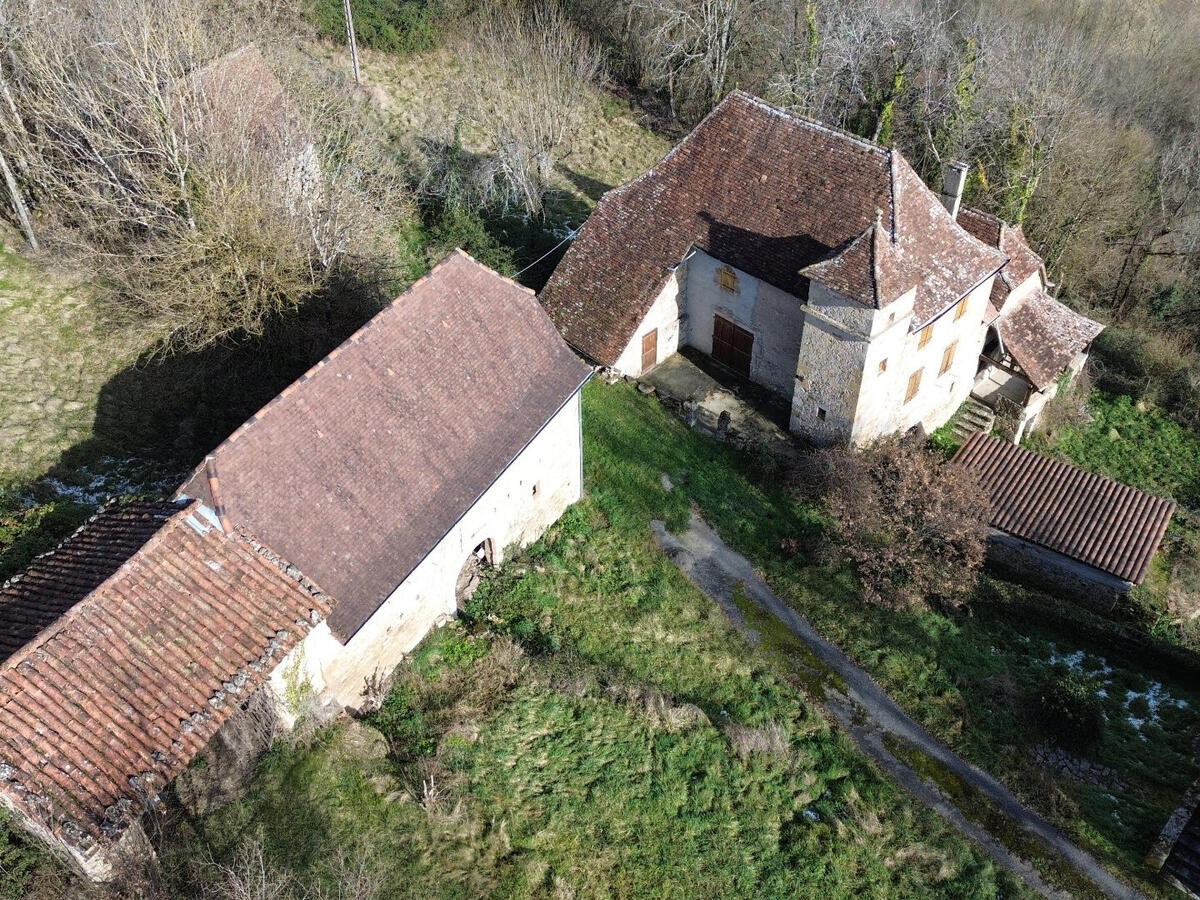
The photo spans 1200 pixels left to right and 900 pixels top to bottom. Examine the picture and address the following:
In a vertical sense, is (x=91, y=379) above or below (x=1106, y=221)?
above

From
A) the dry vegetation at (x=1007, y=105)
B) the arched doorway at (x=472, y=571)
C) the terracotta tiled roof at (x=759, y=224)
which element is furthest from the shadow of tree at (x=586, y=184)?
the arched doorway at (x=472, y=571)

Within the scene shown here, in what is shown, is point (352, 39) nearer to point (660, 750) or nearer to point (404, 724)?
point (404, 724)

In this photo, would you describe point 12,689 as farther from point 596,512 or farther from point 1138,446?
point 1138,446

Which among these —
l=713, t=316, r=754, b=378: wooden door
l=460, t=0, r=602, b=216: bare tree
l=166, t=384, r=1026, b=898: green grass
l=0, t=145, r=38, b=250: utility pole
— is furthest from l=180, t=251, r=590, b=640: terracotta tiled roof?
l=460, t=0, r=602, b=216: bare tree

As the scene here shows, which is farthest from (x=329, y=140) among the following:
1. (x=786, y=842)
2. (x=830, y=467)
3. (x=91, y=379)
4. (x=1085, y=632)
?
(x=1085, y=632)

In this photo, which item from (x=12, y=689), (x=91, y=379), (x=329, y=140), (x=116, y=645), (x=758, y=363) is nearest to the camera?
(x=12, y=689)

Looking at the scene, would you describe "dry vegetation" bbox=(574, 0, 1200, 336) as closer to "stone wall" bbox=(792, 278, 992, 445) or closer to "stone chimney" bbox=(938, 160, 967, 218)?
"stone chimney" bbox=(938, 160, 967, 218)
